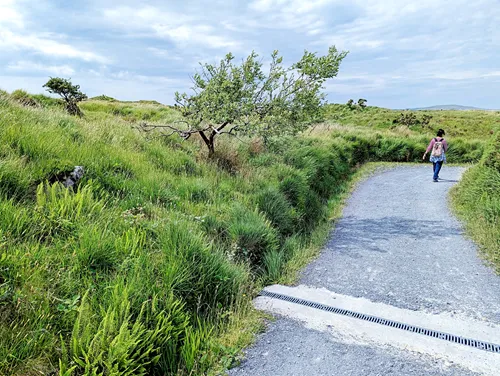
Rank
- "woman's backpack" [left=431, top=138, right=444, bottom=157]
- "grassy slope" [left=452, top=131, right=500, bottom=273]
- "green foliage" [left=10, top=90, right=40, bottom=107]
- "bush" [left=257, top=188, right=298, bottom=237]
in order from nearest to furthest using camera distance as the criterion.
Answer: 1. "grassy slope" [left=452, top=131, right=500, bottom=273]
2. "bush" [left=257, top=188, right=298, bottom=237]
3. "green foliage" [left=10, top=90, right=40, bottom=107]
4. "woman's backpack" [left=431, top=138, right=444, bottom=157]

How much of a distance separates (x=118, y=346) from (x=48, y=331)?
61cm

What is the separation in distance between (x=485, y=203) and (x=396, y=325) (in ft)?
17.7

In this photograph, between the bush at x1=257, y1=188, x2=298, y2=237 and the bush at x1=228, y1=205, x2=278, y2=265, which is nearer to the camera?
the bush at x1=228, y1=205, x2=278, y2=265

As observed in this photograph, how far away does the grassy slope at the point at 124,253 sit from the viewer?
2.60 metres

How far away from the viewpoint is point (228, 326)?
3562 millimetres

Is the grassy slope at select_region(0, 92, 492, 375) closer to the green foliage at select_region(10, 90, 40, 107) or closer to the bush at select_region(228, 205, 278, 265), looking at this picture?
the bush at select_region(228, 205, 278, 265)

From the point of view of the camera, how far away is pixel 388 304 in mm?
4297

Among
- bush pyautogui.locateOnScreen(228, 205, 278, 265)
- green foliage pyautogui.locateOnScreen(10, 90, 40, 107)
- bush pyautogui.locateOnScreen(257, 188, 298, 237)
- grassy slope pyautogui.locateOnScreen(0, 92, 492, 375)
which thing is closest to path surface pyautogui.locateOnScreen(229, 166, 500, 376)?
grassy slope pyautogui.locateOnScreen(0, 92, 492, 375)

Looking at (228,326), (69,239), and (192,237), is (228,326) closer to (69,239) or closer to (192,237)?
(192,237)

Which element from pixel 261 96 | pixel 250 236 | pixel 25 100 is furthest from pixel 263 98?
pixel 25 100

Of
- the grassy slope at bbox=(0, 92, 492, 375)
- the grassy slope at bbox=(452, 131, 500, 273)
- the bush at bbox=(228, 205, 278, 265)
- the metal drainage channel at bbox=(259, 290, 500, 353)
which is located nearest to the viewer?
the grassy slope at bbox=(0, 92, 492, 375)

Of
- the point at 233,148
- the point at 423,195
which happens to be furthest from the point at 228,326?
the point at 423,195

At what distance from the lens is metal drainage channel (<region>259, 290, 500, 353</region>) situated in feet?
11.0

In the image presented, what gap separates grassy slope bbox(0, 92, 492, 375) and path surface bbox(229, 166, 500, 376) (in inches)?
18.2
